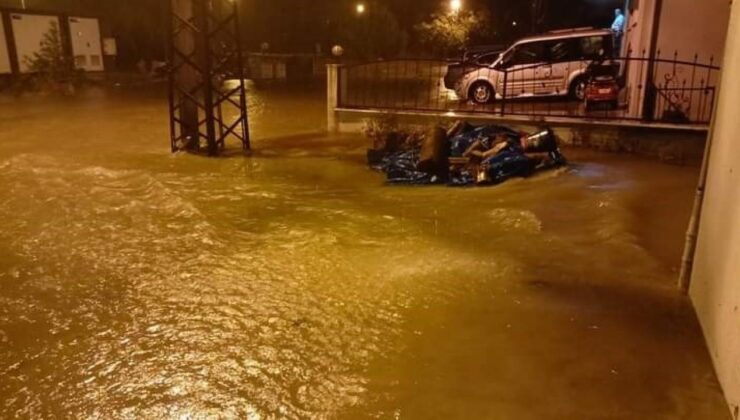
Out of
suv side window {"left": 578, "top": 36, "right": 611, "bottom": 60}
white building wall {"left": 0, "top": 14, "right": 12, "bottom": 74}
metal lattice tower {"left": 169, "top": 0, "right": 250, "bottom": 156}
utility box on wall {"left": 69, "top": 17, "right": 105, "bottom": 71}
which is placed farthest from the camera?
utility box on wall {"left": 69, "top": 17, "right": 105, "bottom": 71}

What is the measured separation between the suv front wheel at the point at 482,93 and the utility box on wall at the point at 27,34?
16636 mm

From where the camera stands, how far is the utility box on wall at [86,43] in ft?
80.8

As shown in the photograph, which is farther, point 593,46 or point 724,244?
point 593,46

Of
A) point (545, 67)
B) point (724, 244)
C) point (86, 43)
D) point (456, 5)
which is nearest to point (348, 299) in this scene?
point (724, 244)

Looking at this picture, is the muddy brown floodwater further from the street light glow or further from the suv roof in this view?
the street light glow

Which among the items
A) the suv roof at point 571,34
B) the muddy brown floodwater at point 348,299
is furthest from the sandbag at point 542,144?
the suv roof at point 571,34

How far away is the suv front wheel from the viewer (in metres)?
15.0

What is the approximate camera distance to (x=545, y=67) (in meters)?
14.5

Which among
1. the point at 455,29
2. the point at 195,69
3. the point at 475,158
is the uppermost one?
the point at 455,29

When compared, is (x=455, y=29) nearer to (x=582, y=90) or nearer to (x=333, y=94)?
(x=582, y=90)

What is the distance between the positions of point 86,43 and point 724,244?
26.7 m

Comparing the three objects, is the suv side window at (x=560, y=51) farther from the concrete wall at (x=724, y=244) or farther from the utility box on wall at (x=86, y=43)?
the utility box on wall at (x=86, y=43)

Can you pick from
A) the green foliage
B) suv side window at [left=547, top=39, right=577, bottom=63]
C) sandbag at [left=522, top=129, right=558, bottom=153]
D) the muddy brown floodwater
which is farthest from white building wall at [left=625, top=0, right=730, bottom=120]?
the green foliage

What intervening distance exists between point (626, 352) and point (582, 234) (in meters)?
2.43
